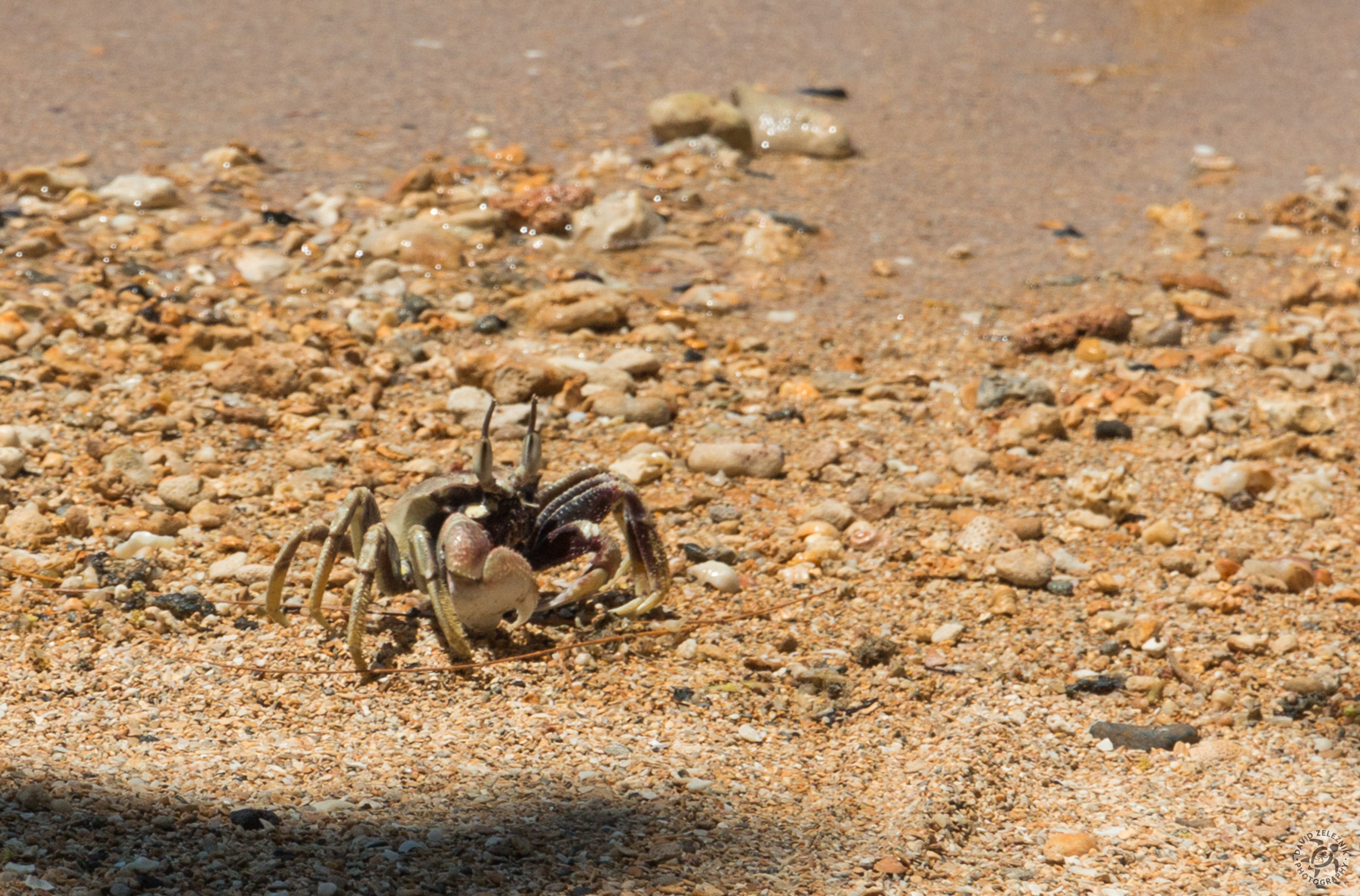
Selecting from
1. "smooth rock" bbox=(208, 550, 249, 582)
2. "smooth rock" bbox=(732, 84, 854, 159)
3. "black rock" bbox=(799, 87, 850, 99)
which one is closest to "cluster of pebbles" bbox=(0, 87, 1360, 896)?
"smooth rock" bbox=(208, 550, 249, 582)

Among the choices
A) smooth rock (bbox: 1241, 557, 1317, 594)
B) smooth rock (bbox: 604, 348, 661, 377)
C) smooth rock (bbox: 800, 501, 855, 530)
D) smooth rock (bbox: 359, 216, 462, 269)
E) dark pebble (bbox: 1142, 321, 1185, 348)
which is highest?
smooth rock (bbox: 359, 216, 462, 269)

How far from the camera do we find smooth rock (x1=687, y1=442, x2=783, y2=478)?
15.3 ft

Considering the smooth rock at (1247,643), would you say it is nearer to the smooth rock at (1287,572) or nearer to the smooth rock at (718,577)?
the smooth rock at (1287,572)

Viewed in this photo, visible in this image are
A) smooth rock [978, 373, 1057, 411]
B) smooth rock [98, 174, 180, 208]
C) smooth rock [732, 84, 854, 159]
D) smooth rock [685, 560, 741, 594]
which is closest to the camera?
smooth rock [685, 560, 741, 594]

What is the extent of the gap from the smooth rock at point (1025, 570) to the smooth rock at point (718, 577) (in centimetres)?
83

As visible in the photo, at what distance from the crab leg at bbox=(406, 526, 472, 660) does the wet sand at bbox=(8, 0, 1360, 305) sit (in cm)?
318

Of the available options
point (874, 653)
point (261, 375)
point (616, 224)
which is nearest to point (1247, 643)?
point (874, 653)

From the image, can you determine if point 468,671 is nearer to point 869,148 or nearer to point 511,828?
point 511,828

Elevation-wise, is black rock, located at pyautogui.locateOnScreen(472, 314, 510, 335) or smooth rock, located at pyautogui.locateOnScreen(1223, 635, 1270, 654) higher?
black rock, located at pyautogui.locateOnScreen(472, 314, 510, 335)

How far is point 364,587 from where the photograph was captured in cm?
340

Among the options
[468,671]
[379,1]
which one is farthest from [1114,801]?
[379,1]

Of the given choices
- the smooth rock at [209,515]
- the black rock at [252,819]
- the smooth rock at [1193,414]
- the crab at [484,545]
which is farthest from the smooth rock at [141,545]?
the smooth rock at [1193,414]

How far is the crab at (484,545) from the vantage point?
3418mm

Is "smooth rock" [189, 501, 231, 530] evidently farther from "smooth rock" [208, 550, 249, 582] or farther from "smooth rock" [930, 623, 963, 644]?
"smooth rock" [930, 623, 963, 644]
